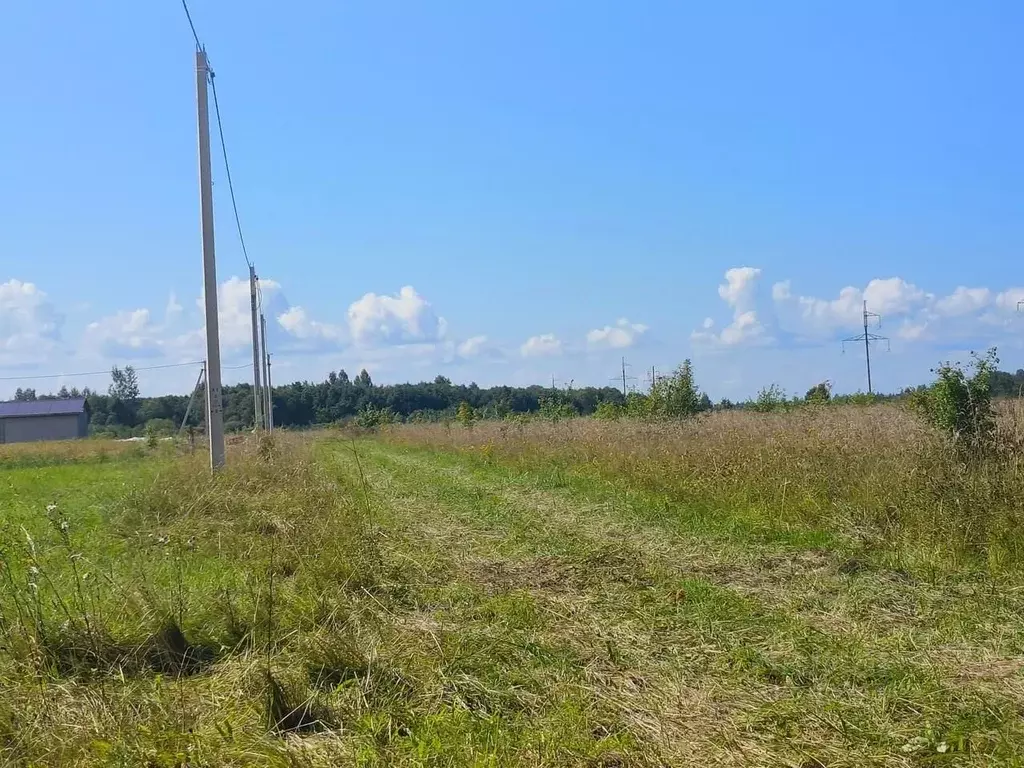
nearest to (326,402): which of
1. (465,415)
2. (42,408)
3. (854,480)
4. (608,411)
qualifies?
(42,408)

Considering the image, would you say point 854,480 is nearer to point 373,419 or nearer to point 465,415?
point 465,415

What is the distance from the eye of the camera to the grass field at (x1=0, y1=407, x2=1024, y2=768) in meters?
3.50

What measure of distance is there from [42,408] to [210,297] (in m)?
73.3

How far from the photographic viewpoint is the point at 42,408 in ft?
250

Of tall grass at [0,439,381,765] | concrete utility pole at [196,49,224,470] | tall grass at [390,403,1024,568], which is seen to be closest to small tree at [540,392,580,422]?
tall grass at [390,403,1024,568]

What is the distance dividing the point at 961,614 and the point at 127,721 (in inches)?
197

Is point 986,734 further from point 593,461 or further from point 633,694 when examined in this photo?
point 593,461

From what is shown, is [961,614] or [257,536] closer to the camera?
[961,614]

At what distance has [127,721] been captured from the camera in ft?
11.6

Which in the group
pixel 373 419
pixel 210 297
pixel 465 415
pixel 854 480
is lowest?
pixel 854 480

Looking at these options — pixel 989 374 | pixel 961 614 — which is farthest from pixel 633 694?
pixel 989 374

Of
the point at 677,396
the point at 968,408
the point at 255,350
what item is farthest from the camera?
the point at 255,350

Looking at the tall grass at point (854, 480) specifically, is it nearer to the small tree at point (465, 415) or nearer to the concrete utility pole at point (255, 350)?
the concrete utility pole at point (255, 350)

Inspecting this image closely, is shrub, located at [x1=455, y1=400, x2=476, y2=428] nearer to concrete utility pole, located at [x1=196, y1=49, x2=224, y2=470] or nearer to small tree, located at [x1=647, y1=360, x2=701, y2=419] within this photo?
small tree, located at [x1=647, y1=360, x2=701, y2=419]
